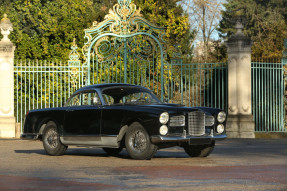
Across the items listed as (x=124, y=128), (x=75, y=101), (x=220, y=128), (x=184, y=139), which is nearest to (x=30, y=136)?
(x=75, y=101)

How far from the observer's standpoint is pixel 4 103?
899 inches

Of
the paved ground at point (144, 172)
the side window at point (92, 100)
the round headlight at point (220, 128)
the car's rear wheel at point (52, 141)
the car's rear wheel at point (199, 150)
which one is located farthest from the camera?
the car's rear wheel at point (52, 141)

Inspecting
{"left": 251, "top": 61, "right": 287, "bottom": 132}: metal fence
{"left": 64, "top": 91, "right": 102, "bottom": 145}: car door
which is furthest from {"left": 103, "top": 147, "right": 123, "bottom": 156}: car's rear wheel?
{"left": 251, "top": 61, "right": 287, "bottom": 132}: metal fence

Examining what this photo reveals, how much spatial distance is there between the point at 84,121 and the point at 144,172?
3687 mm

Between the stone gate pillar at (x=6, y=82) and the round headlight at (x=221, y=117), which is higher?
the stone gate pillar at (x=6, y=82)

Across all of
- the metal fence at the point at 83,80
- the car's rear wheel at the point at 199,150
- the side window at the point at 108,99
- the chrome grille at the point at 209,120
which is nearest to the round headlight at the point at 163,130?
the chrome grille at the point at 209,120

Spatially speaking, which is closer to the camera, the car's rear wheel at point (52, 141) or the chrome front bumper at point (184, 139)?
the chrome front bumper at point (184, 139)

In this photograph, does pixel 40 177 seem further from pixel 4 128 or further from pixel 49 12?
pixel 49 12

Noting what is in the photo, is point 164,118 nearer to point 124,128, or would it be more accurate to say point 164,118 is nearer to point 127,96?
point 124,128

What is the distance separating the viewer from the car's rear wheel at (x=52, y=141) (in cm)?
1364

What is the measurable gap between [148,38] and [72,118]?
33.9 ft

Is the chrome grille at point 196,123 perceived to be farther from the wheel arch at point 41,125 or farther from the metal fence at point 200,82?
the metal fence at point 200,82

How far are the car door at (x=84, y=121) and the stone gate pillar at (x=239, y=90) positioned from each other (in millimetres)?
9120

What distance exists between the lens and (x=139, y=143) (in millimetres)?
12102
